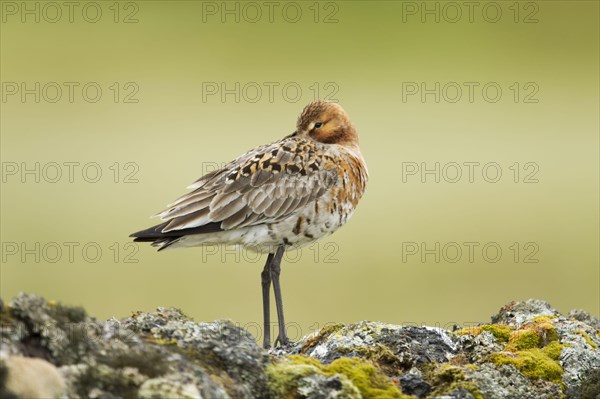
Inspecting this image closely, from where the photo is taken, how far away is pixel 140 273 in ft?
67.4

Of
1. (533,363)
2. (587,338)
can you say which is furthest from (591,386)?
(587,338)

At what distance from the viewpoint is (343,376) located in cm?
573

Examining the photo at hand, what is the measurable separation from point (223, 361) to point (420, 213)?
1916 cm

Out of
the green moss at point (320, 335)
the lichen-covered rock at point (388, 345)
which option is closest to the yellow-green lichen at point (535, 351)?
the lichen-covered rock at point (388, 345)

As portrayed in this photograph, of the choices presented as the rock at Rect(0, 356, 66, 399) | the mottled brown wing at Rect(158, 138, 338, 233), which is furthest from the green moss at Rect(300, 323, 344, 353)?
the mottled brown wing at Rect(158, 138, 338, 233)

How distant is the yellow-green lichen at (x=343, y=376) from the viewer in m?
5.56

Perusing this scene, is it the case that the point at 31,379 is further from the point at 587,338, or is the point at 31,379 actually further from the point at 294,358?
the point at 587,338

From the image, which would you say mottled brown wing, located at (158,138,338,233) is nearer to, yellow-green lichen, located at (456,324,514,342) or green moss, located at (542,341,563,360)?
yellow-green lichen, located at (456,324,514,342)

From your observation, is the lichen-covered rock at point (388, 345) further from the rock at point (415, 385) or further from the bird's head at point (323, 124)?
the bird's head at point (323, 124)

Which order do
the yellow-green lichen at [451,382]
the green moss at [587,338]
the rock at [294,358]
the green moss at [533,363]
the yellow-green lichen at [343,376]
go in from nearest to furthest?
1. the rock at [294,358]
2. the yellow-green lichen at [343,376]
3. the yellow-green lichen at [451,382]
4. the green moss at [533,363]
5. the green moss at [587,338]

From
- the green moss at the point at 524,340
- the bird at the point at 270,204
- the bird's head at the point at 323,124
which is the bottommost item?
the green moss at the point at 524,340

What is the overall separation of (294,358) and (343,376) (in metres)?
0.35

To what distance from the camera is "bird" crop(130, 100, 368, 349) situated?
10.7 meters

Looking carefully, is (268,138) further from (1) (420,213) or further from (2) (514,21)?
(2) (514,21)
